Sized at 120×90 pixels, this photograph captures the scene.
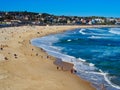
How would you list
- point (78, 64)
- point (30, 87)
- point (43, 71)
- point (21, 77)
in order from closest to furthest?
point (30, 87), point (21, 77), point (43, 71), point (78, 64)

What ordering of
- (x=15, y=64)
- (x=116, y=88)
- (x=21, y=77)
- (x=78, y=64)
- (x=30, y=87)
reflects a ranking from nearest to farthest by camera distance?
1. (x=30, y=87)
2. (x=116, y=88)
3. (x=21, y=77)
4. (x=15, y=64)
5. (x=78, y=64)

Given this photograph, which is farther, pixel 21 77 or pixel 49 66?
pixel 49 66

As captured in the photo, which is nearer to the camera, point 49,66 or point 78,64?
point 49,66

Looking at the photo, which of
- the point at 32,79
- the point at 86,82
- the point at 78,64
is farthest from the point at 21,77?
the point at 78,64

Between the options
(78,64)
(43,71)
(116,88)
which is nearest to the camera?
(116,88)

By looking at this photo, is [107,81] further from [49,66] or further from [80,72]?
[49,66]

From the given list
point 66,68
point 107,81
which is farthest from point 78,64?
point 107,81

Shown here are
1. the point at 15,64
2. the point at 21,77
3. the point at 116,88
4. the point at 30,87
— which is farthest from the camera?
the point at 15,64

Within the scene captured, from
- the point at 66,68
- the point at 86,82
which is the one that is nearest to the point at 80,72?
the point at 66,68

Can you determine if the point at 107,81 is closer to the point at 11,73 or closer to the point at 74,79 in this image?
the point at 74,79
